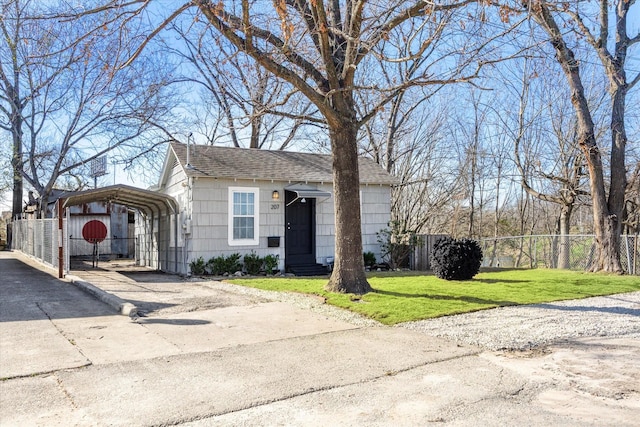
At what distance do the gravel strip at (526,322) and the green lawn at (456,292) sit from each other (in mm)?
253

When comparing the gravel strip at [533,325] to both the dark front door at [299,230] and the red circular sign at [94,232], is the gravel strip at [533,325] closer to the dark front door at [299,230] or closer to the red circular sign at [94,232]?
the dark front door at [299,230]

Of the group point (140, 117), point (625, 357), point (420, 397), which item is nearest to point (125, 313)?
point (420, 397)

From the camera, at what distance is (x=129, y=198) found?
15.1m

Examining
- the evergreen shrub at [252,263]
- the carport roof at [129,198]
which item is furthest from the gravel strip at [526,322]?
the carport roof at [129,198]

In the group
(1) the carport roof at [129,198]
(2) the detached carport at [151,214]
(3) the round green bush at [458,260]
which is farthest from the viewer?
(2) the detached carport at [151,214]

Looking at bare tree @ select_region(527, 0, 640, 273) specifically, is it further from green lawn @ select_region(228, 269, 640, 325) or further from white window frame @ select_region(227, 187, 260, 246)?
white window frame @ select_region(227, 187, 260, 246)

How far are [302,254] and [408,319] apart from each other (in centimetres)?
841

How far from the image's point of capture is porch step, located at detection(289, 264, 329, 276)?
14484 millimetres

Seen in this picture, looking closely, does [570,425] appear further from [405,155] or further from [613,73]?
[405,155]

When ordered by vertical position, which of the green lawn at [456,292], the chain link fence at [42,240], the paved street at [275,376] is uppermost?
the chain link fence at [42,240]

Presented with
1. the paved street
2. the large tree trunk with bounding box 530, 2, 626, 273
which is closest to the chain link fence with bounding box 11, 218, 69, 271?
the paved street

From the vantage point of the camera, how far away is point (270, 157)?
15.8m

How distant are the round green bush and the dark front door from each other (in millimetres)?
4842

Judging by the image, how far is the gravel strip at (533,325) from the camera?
575cm
